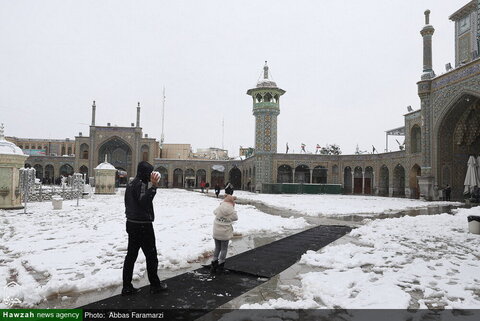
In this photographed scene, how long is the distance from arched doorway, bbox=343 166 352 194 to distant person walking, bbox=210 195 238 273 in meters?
32.2

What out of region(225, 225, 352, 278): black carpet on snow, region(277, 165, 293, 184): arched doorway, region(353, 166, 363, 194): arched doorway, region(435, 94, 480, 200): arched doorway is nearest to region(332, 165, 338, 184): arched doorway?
region(353, 166, 363, 194): arched doorway

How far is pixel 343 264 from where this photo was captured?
500 centimetres

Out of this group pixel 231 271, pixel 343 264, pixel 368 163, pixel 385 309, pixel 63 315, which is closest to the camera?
pixel 63 315

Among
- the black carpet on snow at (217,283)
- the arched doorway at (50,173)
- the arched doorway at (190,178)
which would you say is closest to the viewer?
the black carpet on snow at (217,283)

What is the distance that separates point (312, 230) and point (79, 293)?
601 centimetres

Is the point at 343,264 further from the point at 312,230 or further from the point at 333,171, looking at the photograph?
the point at 333,171

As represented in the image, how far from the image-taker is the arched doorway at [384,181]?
104 ft

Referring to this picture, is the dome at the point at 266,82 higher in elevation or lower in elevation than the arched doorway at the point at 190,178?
higher

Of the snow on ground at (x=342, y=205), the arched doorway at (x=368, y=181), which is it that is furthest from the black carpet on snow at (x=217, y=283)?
the arched doorway at (x=368, y=181)

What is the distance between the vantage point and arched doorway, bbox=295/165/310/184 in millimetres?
35906

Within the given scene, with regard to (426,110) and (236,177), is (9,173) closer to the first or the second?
(426,110)

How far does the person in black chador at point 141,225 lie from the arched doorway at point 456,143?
843 inches

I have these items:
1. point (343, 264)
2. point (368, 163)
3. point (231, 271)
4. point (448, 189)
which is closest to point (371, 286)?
point (343, 264)

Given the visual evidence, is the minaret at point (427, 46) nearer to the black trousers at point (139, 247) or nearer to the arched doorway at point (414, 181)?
the arched doorway at point (414, 181)
